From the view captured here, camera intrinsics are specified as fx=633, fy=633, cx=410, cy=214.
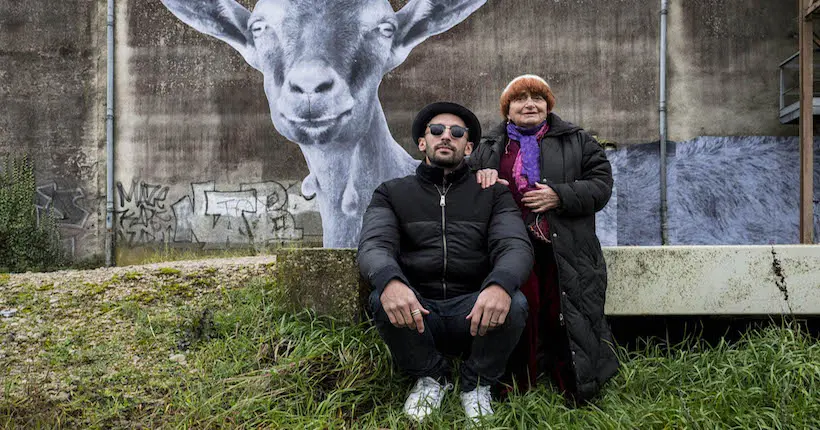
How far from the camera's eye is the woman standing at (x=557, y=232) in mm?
3129

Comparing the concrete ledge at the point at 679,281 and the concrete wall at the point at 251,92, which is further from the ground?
the concrete wall at the point at 251,92

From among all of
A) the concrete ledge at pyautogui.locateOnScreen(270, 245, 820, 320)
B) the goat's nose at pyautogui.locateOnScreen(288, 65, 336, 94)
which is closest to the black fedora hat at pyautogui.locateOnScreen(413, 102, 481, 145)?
the concrete ledge at pyautogui.locateOnScreen(270, 245, 820, 320)

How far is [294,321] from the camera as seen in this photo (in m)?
3.57

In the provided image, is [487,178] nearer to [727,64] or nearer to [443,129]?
[443,129]

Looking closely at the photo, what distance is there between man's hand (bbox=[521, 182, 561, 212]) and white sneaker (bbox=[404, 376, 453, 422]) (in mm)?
992

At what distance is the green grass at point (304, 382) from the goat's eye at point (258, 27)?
857 centimetres

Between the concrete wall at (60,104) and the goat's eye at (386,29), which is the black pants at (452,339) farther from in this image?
the concrete wall at (60,104)

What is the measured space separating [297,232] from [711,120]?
763cm

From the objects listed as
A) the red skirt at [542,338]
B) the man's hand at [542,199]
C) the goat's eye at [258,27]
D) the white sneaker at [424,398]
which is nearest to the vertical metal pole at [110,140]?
the goat's eye at [258,27]

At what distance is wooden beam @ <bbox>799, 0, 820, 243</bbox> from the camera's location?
32.1 feet

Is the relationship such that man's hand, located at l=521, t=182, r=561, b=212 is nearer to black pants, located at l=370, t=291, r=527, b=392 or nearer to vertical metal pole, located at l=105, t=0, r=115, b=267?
black pants, located at l=370, t=291, r=527, b=392

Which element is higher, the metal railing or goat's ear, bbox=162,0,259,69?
goat's ear, bbox=162,0,259,69

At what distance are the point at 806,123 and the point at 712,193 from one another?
5.98 feet

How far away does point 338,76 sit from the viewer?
11.0 meters
